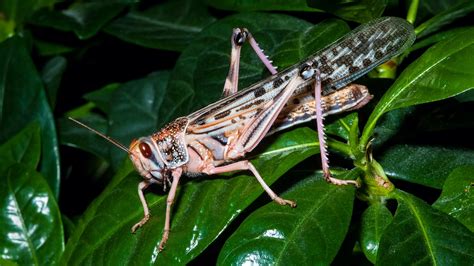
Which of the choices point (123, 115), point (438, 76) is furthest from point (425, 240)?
point (123, 115)

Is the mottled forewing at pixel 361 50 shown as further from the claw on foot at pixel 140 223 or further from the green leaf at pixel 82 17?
the green leaf at pixel 82 17

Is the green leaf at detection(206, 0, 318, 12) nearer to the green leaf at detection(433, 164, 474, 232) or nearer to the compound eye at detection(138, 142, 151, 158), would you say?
the compound eye at detection(138, 142, 151, 158)

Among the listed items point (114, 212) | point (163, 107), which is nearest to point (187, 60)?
point (163, 107)

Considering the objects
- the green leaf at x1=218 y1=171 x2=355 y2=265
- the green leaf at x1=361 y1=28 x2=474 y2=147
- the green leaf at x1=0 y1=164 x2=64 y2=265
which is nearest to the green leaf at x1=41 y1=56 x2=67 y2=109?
the green leaf at x1=0 y1=164 x2=64 y2=265

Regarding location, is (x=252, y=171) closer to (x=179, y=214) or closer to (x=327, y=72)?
(x=179, y=214)

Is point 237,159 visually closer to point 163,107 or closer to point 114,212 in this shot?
point 114,212
